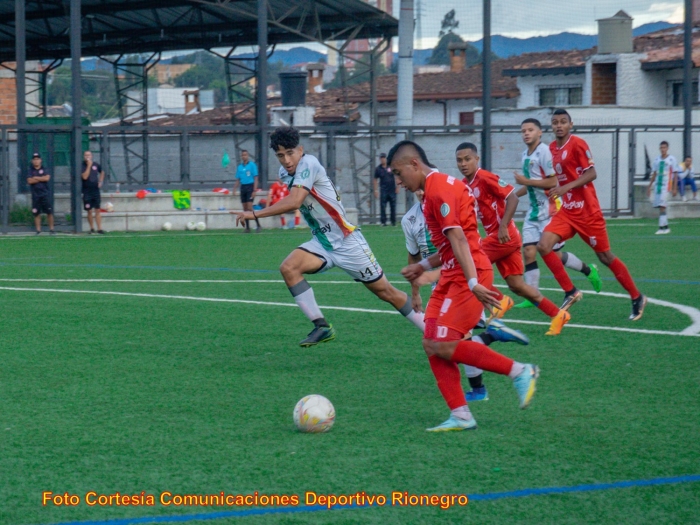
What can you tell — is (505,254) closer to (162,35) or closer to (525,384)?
(525,384)

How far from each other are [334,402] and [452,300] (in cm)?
135

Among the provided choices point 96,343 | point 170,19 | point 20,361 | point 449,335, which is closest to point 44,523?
point 449,335

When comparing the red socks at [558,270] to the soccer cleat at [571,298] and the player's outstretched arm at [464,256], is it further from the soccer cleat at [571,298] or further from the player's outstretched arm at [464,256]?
the player's outstretched arm at [464,256]

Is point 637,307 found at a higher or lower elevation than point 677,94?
lower

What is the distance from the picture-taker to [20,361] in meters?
8.01

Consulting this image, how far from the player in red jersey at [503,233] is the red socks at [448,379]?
295 centimetres

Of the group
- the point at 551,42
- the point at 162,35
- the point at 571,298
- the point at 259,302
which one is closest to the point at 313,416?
the point at 571,298

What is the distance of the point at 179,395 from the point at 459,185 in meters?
2.56

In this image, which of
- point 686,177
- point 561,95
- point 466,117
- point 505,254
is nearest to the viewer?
point 505,254

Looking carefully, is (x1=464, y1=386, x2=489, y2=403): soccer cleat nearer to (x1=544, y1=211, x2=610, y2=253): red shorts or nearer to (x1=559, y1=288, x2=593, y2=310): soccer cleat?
(x1=559, y1=288, x2=593, y2=310): soccer cleat

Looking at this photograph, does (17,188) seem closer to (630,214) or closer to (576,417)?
(630,214)

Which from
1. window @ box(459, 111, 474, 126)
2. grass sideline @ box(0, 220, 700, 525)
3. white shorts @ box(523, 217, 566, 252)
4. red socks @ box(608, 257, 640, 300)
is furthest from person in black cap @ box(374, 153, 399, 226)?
window @ box(459, 111, 474, 126)

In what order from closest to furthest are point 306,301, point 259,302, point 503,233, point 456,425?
point 456,425 < point 306,301 < point 503,233 < point 259,302

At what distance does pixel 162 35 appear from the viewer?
37250 mm
